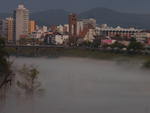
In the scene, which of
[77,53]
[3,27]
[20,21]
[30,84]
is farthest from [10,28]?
[30,84]

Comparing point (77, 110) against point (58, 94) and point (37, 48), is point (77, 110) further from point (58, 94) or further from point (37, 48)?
point (37, 48)

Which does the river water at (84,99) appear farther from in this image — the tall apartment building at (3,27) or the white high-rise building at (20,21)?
the tall apartment building at (3,27)

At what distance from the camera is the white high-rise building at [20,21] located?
1950 inches

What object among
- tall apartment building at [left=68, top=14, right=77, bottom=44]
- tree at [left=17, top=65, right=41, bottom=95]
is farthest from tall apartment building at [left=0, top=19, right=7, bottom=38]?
tree at [left=17, top=65, right=41, bottom=95]

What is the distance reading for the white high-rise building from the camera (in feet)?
163

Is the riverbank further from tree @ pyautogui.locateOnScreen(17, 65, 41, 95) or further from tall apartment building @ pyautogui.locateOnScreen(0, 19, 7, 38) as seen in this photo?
tall apartment building @ pyautogui.locateOnScreen(0, 19, 7, 38)

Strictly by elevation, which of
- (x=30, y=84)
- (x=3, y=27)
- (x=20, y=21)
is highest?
(x=20, y=21)

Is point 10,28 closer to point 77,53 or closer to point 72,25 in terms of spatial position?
point 72,25

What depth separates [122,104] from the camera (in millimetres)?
7535

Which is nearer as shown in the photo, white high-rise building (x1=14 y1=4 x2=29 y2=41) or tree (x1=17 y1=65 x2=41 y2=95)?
tree (x1=17 y1=65 x2=41 y2=95)

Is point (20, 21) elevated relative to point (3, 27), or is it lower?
elevated

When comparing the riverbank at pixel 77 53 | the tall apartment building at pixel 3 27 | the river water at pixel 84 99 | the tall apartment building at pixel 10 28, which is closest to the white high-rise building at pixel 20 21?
the tall apartment building at pixel 10 28

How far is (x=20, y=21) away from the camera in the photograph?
166 feet

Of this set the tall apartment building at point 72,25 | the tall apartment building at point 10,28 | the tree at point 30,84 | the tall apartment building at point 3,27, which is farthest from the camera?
the tall apartment building at point 3,27
